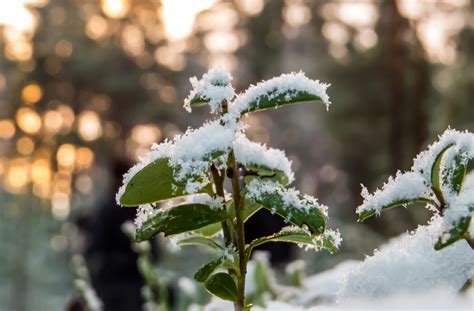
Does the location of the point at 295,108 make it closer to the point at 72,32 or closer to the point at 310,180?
the point at 310,180

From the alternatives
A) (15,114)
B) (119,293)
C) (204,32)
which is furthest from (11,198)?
(204,32)

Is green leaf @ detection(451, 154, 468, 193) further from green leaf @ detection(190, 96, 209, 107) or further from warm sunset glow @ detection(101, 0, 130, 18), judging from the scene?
warm sunset glow @ detection(101, 0, 130, 18)

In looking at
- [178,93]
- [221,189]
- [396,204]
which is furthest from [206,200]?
[178,93]

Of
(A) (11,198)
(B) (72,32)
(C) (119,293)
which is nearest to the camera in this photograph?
(C) (119,293)

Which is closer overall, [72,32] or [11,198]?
[11,198]

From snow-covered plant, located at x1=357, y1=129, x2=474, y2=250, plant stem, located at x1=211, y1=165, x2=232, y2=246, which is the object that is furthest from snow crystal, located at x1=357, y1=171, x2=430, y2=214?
plant stem, located at x1=211, y1=165, x2=232, y2=246

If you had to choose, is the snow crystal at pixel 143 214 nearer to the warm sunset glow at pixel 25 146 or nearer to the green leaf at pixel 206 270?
the green leaf at pixel 206 270

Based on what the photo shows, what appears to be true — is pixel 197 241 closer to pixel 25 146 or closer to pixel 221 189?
pixel 221 189
